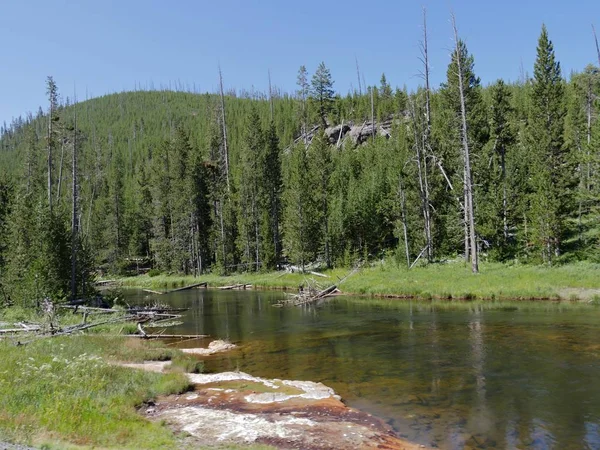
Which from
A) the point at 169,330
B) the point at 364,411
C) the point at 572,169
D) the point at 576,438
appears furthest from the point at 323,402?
the point at 572,169

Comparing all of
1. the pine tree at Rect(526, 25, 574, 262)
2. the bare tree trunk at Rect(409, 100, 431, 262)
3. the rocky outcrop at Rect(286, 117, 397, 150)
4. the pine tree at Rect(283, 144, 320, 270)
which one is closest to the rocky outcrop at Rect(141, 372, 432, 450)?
the pine tree at Rect(526, 25, 574, 262)

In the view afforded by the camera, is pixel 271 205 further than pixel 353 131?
No

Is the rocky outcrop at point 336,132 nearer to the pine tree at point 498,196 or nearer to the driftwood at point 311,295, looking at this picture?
the pine tree at point 498,196

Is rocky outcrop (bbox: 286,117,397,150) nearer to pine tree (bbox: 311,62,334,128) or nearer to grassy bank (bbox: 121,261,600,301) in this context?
pine tree (bbox: 311,62,334,128)

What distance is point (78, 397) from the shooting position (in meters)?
11.5

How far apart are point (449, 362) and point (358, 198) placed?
4172 cm

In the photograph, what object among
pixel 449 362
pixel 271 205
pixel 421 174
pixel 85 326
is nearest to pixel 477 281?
pixel 421 174

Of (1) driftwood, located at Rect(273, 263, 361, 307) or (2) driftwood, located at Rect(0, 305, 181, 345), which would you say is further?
(1) driftwood, located at Rect(273, 263, 361, 307)

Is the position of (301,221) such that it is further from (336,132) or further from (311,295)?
(336,132)

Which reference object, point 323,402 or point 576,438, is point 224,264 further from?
point 576,438

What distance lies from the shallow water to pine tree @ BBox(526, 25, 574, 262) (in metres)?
10.8

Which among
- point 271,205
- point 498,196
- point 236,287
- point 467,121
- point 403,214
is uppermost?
point 467,121

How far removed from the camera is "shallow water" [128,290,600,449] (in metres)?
11.6

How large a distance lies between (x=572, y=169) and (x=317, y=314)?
31.3 m
